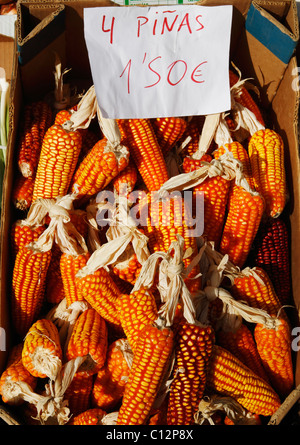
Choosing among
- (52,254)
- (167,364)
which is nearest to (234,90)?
(52,254)

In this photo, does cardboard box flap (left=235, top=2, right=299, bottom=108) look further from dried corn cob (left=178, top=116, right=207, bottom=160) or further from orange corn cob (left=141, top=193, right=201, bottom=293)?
orange corn cob (left=141, top=193, right=201, bottom=293)

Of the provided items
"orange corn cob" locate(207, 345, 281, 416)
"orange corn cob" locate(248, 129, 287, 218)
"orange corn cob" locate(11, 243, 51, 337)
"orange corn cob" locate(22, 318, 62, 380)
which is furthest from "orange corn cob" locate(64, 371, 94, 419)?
"orange corn cob" locate(248, 129, 287, 218)

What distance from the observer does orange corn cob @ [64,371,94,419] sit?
1.67 meters

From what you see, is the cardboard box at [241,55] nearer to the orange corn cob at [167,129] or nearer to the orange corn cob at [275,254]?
the orange corn cob at [275,254]

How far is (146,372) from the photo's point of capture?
1484mm

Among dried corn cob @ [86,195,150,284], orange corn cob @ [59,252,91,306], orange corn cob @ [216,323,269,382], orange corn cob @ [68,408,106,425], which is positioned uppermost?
dried corn cob @ [86,195,150,284]

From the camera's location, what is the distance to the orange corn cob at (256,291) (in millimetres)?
1795

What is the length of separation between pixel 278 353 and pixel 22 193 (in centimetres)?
133

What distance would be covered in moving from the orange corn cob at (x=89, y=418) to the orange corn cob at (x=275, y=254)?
95 cm

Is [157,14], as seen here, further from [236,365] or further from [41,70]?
[236,365]

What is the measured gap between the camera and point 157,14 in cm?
199

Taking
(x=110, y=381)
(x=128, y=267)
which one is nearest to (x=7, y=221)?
(x=128, y=267)

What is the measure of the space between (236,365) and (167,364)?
327 millimetres
